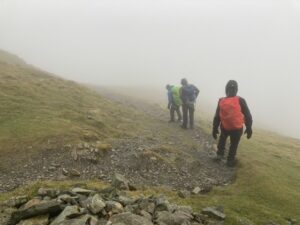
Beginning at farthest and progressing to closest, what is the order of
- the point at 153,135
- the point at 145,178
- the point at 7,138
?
the point at 153,135
the point at 7,138
the point at 145,178

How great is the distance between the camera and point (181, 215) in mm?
15352

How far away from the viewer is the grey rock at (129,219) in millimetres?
14141

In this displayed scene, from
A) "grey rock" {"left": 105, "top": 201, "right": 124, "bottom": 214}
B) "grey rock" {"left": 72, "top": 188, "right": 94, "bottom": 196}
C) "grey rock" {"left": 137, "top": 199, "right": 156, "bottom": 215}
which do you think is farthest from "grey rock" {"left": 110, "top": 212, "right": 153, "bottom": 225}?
"grey rock" {"left": 72, "top": 188, "right": 94, "bottom": 196}

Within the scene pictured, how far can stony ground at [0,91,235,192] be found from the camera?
22578mm

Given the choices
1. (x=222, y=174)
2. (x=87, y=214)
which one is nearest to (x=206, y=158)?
(x=222, y=174)

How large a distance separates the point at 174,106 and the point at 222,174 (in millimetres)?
16387

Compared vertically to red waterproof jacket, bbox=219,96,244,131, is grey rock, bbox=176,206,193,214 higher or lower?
lower

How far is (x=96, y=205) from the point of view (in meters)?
15.0

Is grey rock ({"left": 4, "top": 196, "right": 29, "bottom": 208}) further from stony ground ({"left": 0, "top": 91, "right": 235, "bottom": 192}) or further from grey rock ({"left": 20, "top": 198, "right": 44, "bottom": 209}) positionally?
stony ground ({"left": 0, "top": 91, "right": 235, "bottom": 192})

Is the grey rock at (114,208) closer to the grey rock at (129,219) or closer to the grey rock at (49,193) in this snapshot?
the grey rock at (129,219)

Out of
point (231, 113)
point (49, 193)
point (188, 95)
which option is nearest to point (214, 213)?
point (49, 193)

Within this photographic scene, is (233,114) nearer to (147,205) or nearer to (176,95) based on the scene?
(147,205)

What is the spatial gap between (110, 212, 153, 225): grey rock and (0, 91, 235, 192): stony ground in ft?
24.0

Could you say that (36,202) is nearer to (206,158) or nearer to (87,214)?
(87,214)
